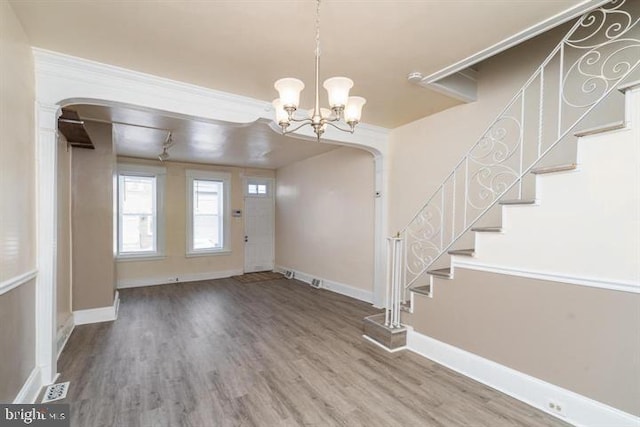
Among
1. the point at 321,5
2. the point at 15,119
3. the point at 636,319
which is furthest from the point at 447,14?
the point at 15,119

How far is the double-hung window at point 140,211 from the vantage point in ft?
20.5

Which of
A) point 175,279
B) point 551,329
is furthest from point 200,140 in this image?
point 551,329

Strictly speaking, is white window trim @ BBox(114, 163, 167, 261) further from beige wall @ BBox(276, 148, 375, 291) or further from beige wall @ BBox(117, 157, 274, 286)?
beige wall @ BBox(276, 148, 375, 291)

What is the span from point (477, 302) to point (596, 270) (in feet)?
2.96

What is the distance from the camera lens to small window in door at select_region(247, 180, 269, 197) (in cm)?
773

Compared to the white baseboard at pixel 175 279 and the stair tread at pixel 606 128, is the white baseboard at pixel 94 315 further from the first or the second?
the stair tread at pixel 606 128

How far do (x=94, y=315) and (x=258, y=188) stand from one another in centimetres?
456

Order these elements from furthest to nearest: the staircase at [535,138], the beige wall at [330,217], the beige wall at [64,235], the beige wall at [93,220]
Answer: the beige wall at [330,217] → the beige wall at [93,220] → the beige wall at [64,235] → the staircase at [535,138]

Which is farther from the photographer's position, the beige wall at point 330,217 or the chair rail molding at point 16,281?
the beige wall at point 330,217

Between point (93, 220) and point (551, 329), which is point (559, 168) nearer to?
point (551, 329)

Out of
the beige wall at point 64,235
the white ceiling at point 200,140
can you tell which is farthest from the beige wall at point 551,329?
the beige wall at point 64,235

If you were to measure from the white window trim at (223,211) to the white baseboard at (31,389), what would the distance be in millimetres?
4554

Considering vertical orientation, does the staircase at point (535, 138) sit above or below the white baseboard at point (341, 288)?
above

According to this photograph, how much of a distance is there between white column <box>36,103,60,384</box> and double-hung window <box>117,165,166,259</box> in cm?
404
